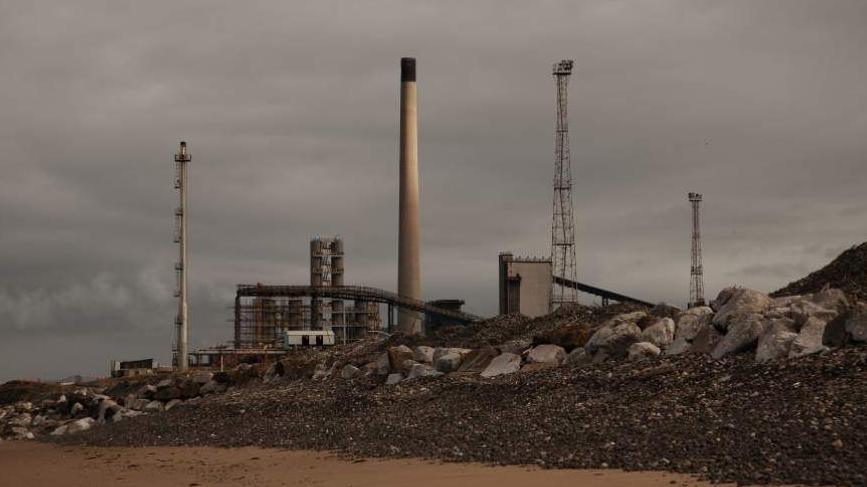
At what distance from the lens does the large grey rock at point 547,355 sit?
95.3 ft

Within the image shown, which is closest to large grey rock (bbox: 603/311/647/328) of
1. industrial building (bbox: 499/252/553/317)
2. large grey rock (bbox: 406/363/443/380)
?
large grey rock (bbox: 406/363/443/380)

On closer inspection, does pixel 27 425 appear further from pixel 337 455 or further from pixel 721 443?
pixel 721 443

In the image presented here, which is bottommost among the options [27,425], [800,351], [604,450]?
[27,425]

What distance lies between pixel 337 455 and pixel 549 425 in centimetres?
449

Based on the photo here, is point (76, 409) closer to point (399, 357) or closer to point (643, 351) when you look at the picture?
point (399, 357)

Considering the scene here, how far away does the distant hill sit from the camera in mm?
28328

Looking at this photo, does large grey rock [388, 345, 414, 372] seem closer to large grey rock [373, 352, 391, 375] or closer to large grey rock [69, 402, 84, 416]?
large grey rock [373, 352, 391, 375]

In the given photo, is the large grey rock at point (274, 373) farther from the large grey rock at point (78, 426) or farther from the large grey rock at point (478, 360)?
the large grey rock at point (478, 360)

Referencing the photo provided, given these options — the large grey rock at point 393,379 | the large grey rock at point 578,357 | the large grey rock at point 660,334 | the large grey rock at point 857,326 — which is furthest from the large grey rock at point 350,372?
the large grey rock at point 857,326

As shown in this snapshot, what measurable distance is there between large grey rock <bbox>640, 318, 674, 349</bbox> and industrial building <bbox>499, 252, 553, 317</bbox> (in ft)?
144

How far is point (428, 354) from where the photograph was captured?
34031 millimetres

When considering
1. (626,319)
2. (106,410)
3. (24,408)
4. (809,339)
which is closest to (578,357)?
(626,319)

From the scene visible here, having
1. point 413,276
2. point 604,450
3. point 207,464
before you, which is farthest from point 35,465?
point 413,276

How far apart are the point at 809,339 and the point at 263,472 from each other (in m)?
12.0
